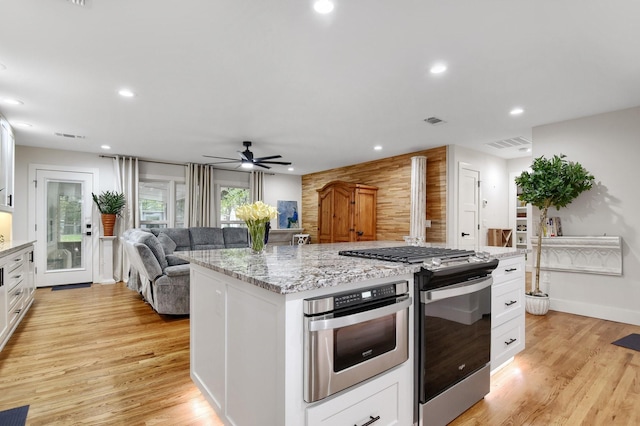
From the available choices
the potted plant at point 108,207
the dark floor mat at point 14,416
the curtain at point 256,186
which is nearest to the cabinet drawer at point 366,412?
the dark floor mat at point 14,416

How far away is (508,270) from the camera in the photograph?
2395 mm

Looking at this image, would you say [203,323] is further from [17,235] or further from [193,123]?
[17,235]

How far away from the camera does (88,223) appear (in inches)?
239

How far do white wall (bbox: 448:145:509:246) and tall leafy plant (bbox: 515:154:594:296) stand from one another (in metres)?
1.30

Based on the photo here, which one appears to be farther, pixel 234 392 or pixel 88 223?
pixel 88 223

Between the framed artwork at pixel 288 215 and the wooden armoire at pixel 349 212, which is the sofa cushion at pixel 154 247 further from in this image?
the framed artwork at pixel 288 215

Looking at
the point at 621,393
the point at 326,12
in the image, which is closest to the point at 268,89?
the point at 326,12

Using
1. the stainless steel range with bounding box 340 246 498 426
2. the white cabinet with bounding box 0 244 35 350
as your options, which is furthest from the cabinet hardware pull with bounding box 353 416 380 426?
the white cabinet with bounding box 0 244 35 350

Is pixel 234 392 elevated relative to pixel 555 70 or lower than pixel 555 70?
lower

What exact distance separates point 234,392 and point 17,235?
20.7 ft

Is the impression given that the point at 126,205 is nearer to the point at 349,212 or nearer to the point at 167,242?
the point at 167,242

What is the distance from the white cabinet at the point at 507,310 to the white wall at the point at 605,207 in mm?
2188

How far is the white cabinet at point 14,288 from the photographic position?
2.84 metres

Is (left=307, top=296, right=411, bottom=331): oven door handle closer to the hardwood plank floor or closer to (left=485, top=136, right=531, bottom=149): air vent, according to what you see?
the hardwood plank floor
